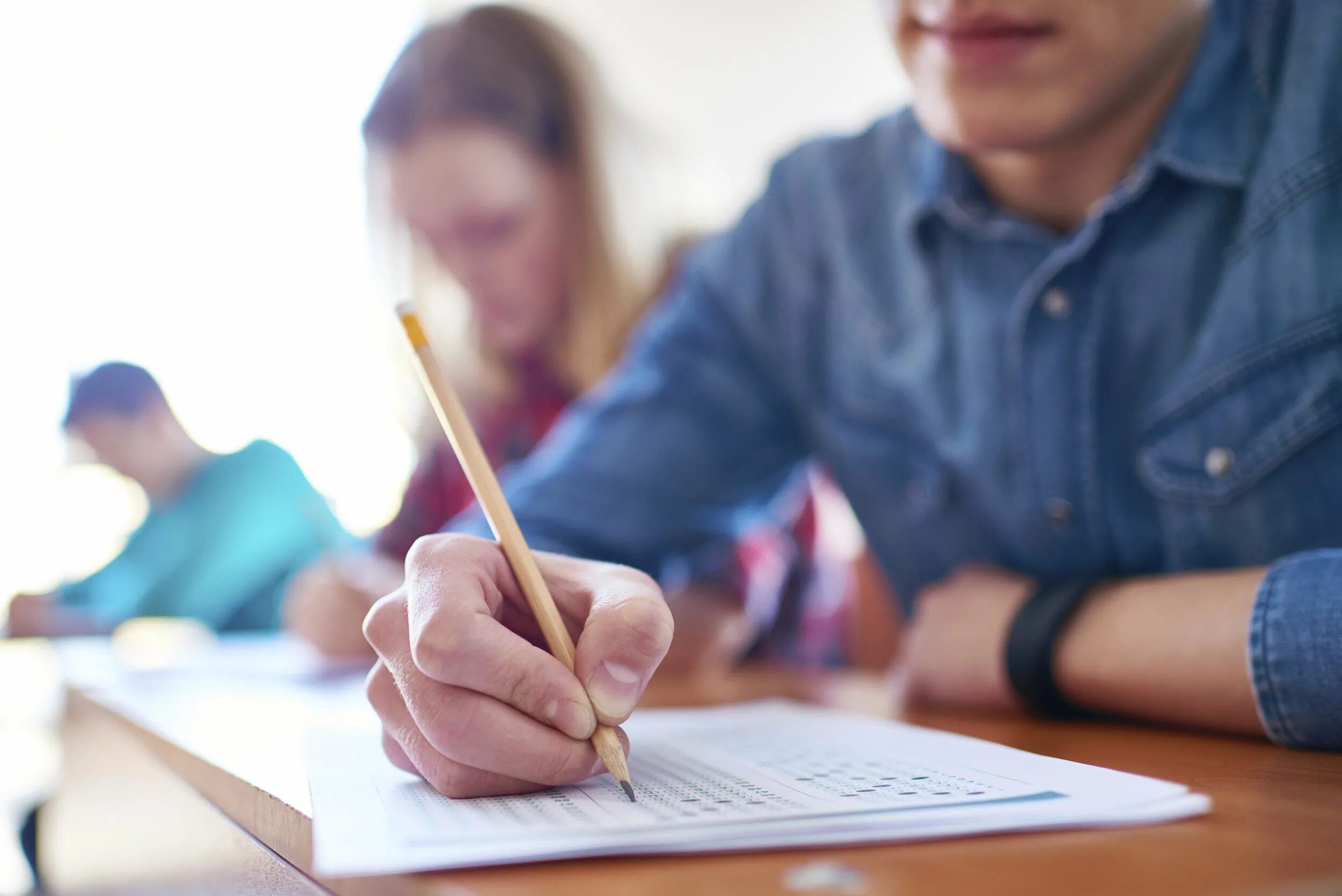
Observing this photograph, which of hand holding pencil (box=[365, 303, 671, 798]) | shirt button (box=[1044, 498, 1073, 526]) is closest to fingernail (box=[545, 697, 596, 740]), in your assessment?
hand holding pencil (box=[365, 303, 671, 798])

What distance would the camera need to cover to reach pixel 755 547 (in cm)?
115

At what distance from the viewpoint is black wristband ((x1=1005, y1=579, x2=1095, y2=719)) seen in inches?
20.5

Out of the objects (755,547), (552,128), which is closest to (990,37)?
(755,547)

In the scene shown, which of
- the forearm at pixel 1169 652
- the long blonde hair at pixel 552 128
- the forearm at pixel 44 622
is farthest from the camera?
the forearm at pixel 44 622

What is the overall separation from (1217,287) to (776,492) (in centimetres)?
42

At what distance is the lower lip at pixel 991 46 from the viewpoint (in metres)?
0.56

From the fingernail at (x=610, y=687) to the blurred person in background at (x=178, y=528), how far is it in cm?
166

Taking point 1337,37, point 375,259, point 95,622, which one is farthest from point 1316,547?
point 95,622

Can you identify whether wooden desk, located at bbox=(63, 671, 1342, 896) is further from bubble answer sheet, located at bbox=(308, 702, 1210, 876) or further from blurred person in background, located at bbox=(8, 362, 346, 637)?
blurred person in background, located at bbox=(8, 362, 346, 637)

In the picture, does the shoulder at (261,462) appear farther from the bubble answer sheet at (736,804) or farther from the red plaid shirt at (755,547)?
the bubble answer sheet at (736,804)

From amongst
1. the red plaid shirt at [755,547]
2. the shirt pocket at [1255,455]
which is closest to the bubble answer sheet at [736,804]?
the shirt pocket at [1255,455]

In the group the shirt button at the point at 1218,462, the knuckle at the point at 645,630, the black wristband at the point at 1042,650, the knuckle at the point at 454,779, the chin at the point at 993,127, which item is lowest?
the black wristband at the point at 1042,650

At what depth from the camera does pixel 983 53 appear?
0.56 metres

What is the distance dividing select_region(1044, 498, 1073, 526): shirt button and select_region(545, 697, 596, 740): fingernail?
1.29 feet
